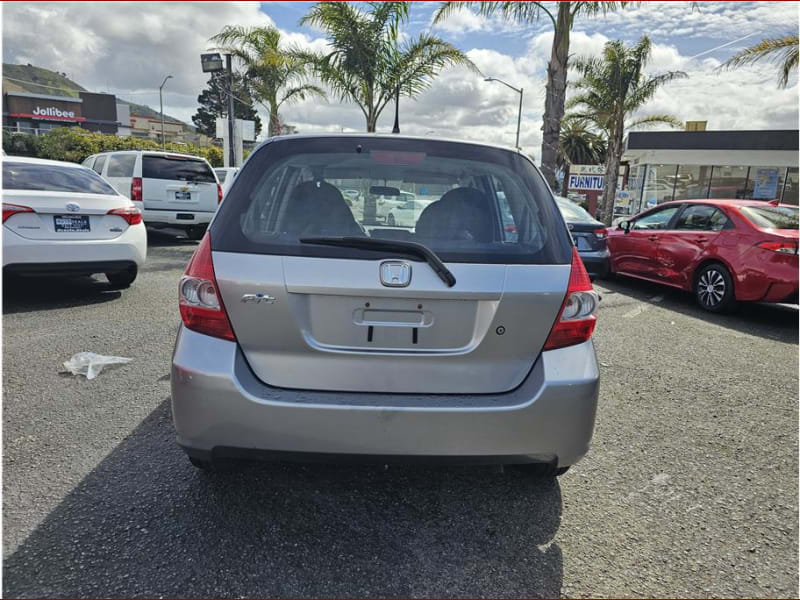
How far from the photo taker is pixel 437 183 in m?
2.66

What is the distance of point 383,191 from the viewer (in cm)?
285

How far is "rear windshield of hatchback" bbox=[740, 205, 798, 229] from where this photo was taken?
668 cm

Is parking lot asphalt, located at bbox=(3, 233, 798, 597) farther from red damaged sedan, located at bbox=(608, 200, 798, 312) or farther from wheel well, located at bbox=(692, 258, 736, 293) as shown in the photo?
wheel well, located at bbox=(692, 258, 736, 293)

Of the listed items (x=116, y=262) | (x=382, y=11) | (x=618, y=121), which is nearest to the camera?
(x=116, y=262)

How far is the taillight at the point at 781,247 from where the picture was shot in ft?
20.7

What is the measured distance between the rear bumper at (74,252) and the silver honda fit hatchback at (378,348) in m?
4.38

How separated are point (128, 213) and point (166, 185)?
4978 mm

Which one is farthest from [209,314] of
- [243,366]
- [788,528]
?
[788,528]

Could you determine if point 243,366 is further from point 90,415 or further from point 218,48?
point 218,48

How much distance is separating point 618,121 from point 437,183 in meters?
20.8

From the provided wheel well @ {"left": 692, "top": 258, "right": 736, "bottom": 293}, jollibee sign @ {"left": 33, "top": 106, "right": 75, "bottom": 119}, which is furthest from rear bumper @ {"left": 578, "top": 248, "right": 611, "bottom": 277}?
jollibee sign @ {"left": 33, "top": 106, "right": 75, "bottom": 119}

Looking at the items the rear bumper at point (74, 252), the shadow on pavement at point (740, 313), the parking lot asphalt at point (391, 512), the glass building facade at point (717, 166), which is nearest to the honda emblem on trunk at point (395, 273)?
the parking lot asphalt at point (391, 512)

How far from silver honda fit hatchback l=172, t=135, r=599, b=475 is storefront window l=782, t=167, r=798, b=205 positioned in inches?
1269

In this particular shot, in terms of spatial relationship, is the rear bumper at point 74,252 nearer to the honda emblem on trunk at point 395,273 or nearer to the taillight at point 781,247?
the honda emblem on trunk at point 395,273
